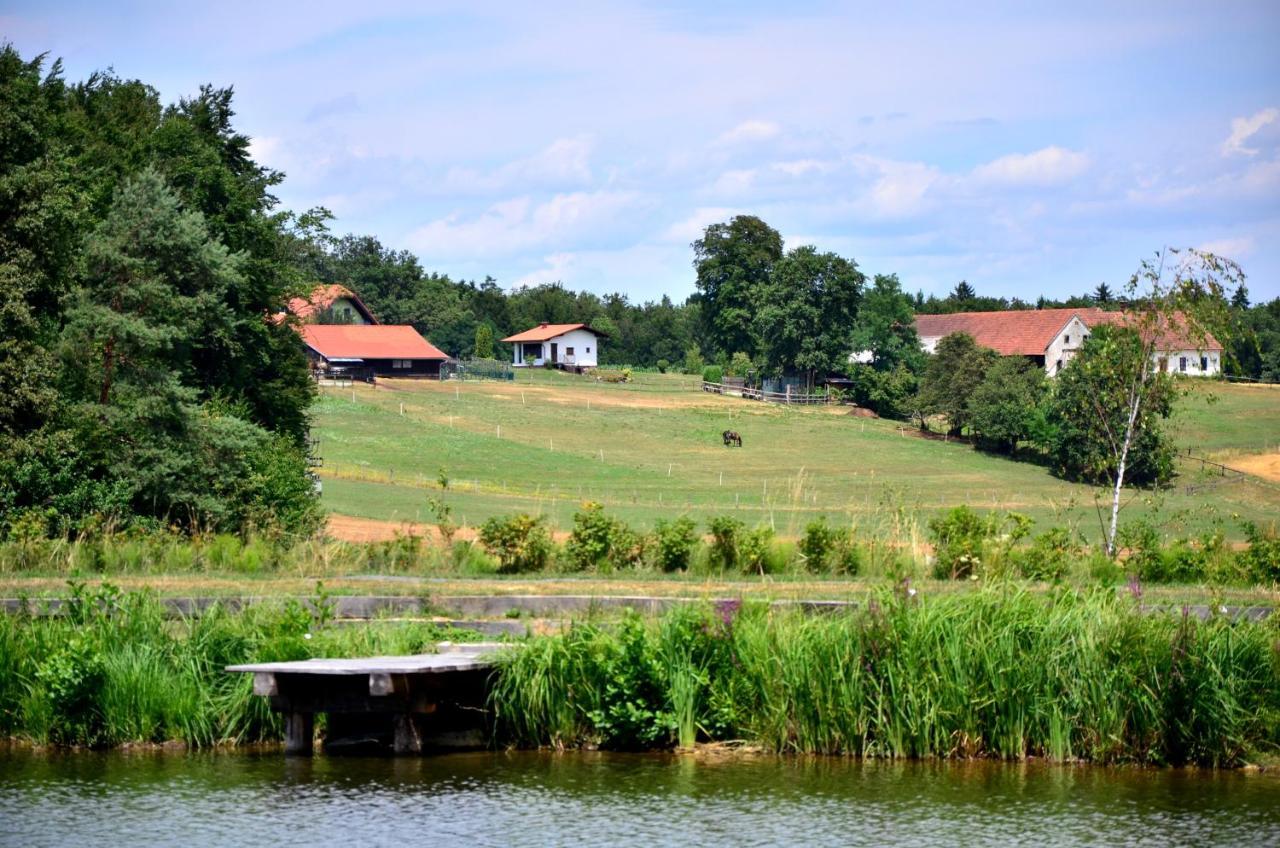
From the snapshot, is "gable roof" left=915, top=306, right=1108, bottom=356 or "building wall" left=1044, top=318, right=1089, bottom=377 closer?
"building wall" left=1044, top=318, right=1089, bottom=377

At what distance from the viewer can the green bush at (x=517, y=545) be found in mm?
21031

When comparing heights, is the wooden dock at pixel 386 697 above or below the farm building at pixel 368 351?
below

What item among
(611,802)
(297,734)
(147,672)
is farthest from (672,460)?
(611,802)

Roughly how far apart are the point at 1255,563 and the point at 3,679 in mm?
15162

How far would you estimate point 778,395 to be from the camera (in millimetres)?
114750

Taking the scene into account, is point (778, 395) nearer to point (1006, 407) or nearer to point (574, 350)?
point (1006, 407)

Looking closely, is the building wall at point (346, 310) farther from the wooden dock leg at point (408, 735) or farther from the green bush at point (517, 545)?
the wooden dock leg at point (408, 735)

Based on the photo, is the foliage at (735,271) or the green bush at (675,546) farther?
the foliage at (735,271)

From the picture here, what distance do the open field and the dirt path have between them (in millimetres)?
905

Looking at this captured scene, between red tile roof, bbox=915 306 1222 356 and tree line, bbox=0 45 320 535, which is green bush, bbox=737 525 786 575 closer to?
tree line, bbox=0 45 320 535

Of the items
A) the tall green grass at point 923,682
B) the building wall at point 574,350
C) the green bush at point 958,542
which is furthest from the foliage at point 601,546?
the building wall at point 574,350

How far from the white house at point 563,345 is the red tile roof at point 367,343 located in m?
19.9

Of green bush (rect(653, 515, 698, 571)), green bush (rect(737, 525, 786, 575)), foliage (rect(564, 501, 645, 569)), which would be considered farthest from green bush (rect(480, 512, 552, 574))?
green bush (rect(737, 525, 786, 575))

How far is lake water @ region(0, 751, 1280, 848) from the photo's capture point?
1184 centimetres
